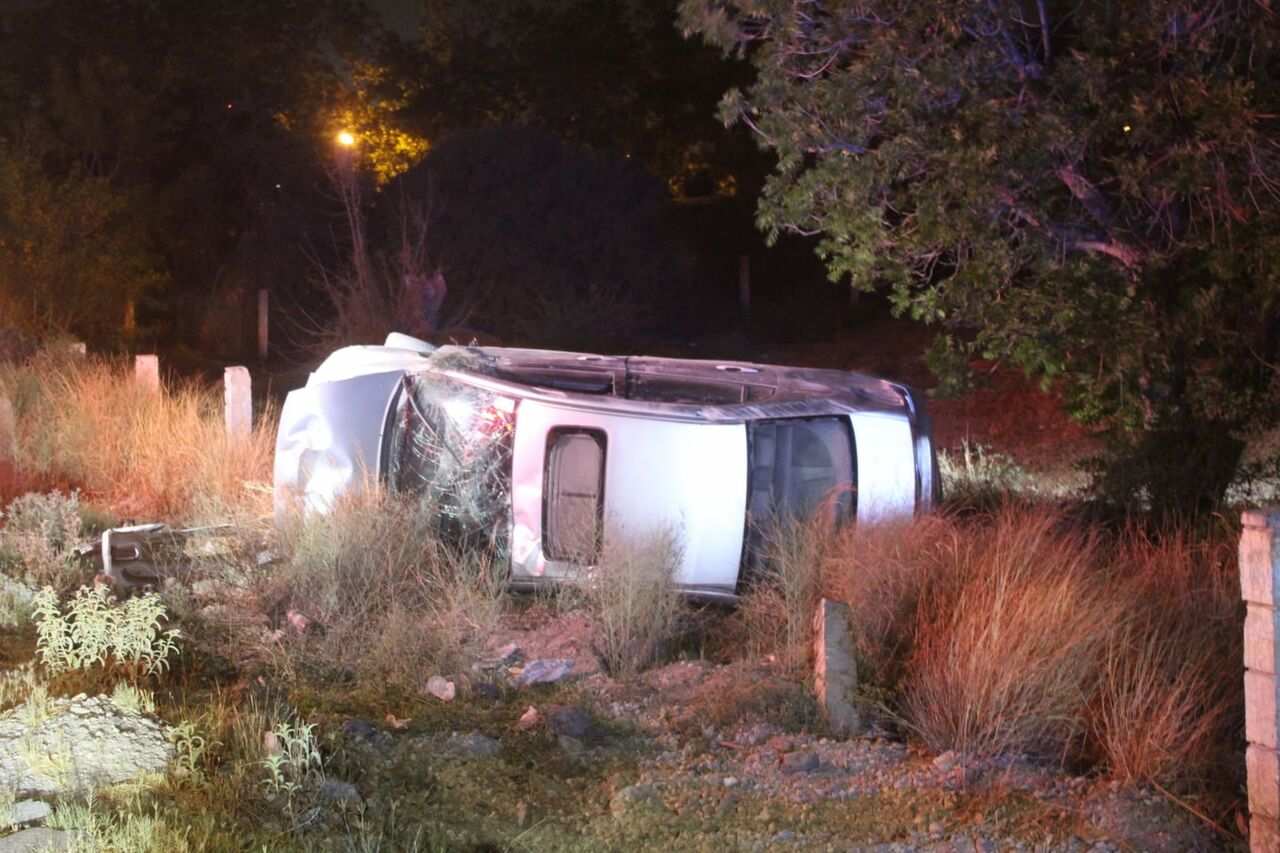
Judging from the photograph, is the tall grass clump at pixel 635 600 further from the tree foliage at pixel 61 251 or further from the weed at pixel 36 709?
the tree foliage at pixel 61 251

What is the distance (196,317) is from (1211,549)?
87.1 feet

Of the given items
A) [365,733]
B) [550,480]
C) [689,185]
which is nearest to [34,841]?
[365,733]

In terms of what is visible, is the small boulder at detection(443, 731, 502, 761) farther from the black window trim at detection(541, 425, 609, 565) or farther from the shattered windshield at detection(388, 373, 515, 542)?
the shattered windshield at detection(388, 373, 515, 542)

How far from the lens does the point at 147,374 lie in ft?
45.3

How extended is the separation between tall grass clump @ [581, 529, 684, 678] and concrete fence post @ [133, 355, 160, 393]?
25.1ft

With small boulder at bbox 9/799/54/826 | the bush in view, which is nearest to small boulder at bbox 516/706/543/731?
small boulder at bbox 9/799/54/826

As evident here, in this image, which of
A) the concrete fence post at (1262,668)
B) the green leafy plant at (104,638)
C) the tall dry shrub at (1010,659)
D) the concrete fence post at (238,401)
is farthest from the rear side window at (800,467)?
the concrete fence post at (238,401)

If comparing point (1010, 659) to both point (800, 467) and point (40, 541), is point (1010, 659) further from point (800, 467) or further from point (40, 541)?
point (40, 541)

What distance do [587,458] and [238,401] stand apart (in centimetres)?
504

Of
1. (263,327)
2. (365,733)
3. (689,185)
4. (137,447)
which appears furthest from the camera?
(689,185)

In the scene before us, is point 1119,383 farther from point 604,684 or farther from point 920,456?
point 604,684

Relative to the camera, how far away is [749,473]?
24.9ft

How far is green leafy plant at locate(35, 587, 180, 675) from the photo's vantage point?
6.30 m

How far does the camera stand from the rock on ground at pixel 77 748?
5160 millimetres
